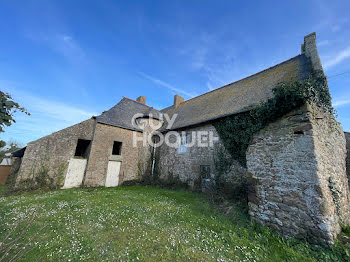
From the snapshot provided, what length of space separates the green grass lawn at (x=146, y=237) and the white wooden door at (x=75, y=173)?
13.6 feet

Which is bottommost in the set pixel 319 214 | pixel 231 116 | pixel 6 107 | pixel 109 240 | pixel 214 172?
pixel 109 240

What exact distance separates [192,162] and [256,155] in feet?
17.8

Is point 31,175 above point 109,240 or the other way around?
above

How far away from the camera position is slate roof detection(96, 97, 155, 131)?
38.8 ft

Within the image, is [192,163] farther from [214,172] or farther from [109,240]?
[109,240]

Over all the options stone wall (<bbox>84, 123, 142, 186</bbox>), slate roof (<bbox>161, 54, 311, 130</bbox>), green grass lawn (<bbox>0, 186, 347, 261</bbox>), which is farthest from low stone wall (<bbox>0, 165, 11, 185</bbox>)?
slate roof (<bbox>161, 54, 311, 130</bbox>)

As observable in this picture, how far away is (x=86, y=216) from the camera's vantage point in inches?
194

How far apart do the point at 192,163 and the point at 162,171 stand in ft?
11.4

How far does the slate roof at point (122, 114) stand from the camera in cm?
1182

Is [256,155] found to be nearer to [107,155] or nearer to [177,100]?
[107,155]

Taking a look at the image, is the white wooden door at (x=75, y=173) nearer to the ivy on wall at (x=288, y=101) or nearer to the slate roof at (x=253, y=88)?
the slate roof at (x=253, y=88)

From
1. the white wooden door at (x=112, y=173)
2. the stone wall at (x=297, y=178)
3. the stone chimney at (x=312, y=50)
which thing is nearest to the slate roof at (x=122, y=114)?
the white wooden door at (x=112, y=173)

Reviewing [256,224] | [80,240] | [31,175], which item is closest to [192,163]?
[256,224]

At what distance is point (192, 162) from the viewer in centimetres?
1005
